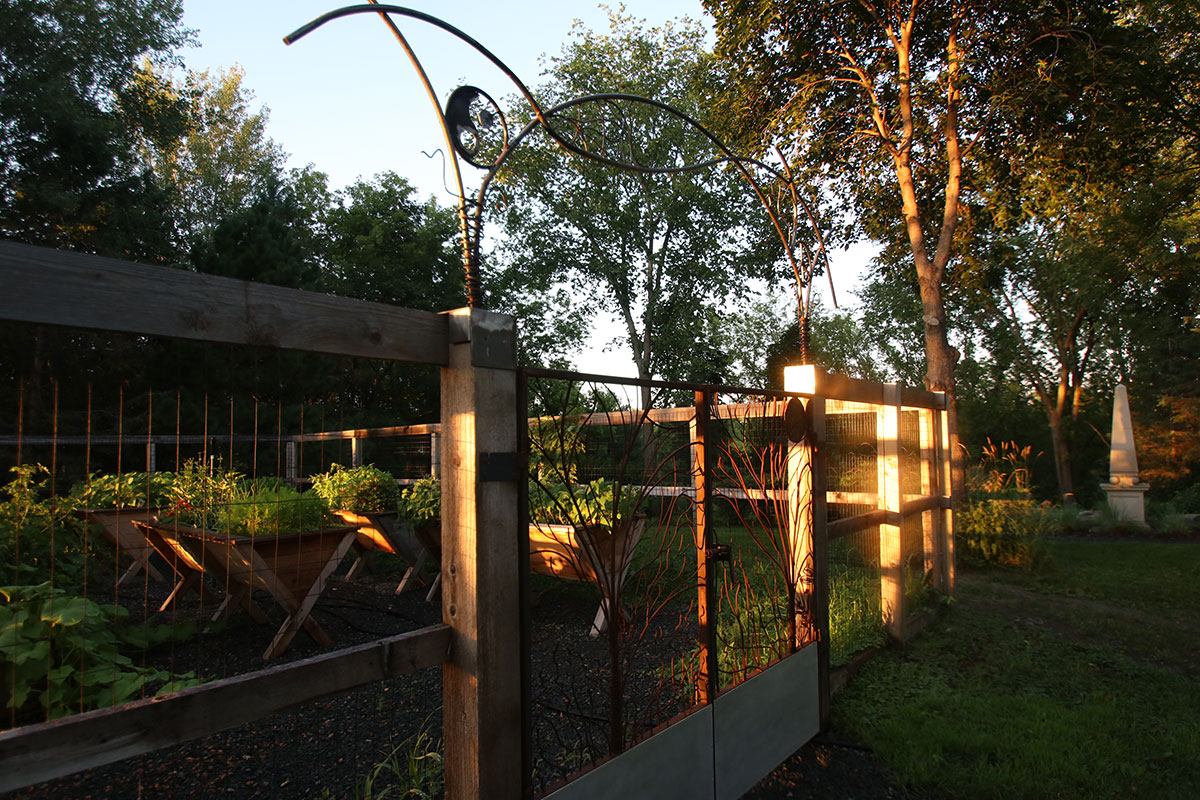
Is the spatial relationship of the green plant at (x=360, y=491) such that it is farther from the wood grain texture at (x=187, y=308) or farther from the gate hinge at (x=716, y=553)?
the wood grain texture at (x=187, y=308)

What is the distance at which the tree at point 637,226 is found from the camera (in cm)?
2031

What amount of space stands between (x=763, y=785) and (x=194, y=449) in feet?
26.1

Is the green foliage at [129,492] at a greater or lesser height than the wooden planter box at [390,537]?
greater

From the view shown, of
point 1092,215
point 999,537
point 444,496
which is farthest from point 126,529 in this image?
point 1092,215

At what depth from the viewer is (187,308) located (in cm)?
127

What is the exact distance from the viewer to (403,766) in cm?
282

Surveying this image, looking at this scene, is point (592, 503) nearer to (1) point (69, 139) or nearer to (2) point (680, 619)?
(2) point (680, 619)

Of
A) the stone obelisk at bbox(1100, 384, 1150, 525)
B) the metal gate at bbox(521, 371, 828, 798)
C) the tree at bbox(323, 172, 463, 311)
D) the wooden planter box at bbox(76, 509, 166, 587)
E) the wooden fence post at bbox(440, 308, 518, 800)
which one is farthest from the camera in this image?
the tree at bbox(323, 172, 463, 311)

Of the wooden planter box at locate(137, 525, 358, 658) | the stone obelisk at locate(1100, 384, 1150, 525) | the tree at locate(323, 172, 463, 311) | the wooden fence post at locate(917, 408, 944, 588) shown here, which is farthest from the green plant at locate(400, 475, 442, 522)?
the tree at locate(323, 172, 463, 311)

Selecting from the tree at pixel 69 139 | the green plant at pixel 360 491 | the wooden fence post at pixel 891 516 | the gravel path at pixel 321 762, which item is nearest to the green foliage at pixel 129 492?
the green plant at pixel 360 491

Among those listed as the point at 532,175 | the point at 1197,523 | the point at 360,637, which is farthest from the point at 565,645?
the point at 532,175

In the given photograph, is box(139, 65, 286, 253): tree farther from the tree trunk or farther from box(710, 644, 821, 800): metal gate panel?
the tree trunk

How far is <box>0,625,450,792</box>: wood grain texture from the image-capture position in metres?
1.09

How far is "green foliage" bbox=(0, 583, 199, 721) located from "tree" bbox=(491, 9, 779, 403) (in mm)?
18735
